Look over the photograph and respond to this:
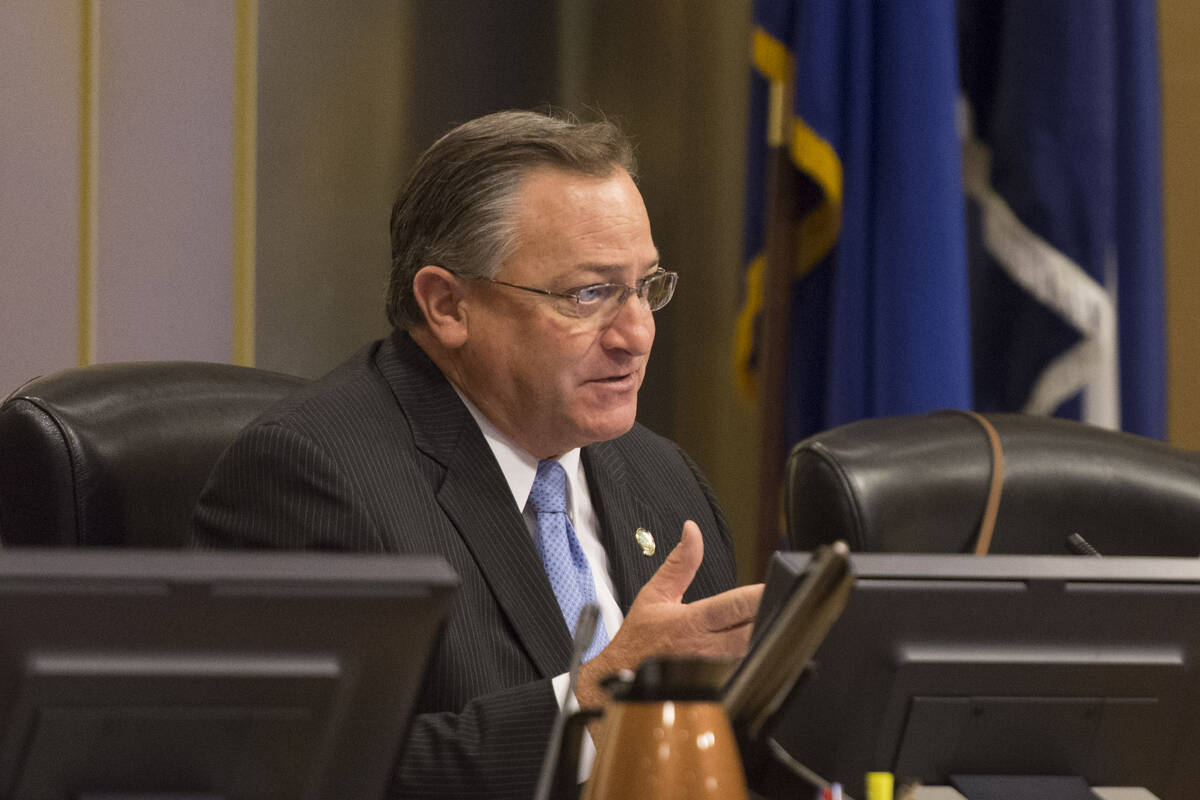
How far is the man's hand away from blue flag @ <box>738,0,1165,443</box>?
1381 mm

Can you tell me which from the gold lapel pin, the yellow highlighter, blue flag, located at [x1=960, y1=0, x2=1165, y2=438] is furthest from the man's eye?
blue flag, located at [x1=960, y1=0, x2=1165, y2=438]

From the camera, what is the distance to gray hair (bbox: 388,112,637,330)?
1856mm

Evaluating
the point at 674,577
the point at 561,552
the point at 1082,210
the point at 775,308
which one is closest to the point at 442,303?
the point at 561,552

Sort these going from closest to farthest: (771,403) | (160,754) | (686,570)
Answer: (160,754) < (686,570) < (771,403)

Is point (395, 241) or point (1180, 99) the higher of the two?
point (1180, 99)

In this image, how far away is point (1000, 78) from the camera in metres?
2.77

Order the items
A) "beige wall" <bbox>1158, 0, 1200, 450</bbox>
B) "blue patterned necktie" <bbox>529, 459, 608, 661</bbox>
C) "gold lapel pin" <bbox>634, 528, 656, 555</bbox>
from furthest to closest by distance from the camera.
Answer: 1. "beige wall" <bbox>1158, 0, 1200, 450</bbox>
2. "gold lapel pin" <bbox>634, 528, 656, 555</bbox>
3. "blue patterned necktie" <bbox>529, 459, 608, 661</bbox>

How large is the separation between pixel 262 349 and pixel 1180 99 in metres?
2.07

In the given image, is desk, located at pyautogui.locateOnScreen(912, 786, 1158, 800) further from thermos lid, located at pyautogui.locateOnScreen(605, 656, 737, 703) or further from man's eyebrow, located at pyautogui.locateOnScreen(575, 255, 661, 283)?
man's eyebrow, located at pyautogui.locateOnScreen(575, 255, 661, 283)

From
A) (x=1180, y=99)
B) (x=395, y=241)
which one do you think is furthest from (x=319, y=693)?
(x=1180, y=99)

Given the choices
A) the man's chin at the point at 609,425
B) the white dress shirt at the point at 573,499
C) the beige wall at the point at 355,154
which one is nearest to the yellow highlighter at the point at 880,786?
the white dress shirt at the point at 573,499

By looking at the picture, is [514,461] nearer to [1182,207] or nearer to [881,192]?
[881,192]

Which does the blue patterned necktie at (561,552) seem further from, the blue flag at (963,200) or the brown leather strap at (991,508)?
the blue flag at (963,200)

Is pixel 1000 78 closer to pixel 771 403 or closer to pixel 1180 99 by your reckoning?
pixel 1180 99
